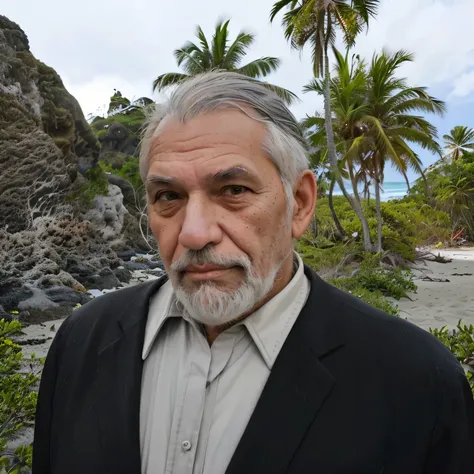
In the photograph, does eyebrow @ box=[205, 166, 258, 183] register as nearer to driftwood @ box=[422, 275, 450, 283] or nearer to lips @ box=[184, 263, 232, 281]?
lips @ box=[184, 263, 232, 281]

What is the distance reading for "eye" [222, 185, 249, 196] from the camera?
4.04 feet

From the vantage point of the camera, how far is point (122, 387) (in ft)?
4.04

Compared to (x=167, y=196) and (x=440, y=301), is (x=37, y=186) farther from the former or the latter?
(x=167, y=196)

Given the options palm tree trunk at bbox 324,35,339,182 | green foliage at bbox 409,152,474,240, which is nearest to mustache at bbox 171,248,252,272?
palm tree trunk at bbox 324,35,339,182

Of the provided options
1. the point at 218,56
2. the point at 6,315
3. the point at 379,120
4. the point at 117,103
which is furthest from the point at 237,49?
the point at 117,103

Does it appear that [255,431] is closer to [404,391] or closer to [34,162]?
[404,391]

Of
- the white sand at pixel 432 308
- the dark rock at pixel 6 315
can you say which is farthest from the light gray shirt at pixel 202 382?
the dark rock at pixel 6 315

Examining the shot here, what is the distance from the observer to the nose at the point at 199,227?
116cm

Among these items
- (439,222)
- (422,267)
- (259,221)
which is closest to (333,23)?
(422,267)

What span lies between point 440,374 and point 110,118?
4371 centimetres

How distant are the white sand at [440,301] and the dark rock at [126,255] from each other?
12787mm

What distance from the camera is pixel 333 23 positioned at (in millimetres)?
14984

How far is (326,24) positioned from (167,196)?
1621 cm

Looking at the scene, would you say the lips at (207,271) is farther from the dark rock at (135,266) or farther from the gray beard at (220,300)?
the dark rock at (135,266)
